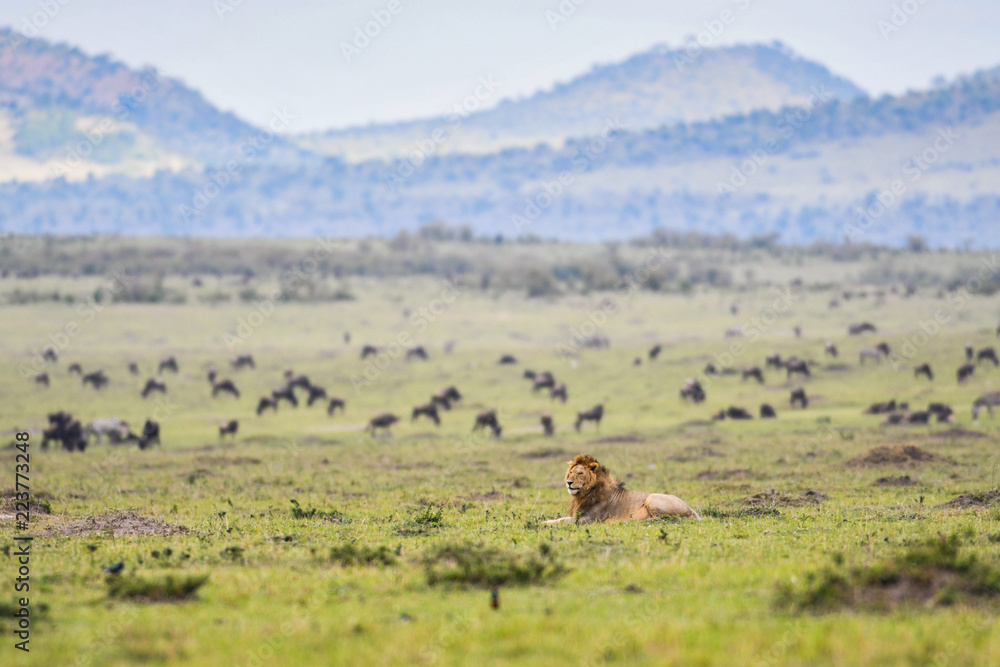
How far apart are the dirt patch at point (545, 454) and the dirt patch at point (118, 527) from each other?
14.3m

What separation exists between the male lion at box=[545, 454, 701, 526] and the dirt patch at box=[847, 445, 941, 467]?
1002cm

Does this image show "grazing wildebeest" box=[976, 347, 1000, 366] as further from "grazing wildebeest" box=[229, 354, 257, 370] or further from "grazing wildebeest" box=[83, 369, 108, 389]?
"grazing wildebeest" box=[83, 369, 108, 389]

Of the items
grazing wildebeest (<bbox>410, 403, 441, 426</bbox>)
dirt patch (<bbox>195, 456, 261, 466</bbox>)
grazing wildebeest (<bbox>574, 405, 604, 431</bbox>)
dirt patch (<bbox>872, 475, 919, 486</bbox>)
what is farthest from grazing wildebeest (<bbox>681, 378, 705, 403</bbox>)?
dirt patch (<bbox>872, 475, 919, 486</bbox>)

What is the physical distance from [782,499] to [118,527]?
10823 mm

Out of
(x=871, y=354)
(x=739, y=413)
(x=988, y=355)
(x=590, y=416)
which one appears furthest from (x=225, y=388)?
(x=988, y=355)

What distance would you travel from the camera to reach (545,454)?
29766mm

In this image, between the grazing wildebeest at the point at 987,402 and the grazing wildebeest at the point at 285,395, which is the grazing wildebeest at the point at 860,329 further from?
the grazing wildebeest at the point at 285,395

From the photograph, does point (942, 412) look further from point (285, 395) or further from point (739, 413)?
point (285, 395)

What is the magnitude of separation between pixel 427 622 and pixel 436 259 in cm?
9604

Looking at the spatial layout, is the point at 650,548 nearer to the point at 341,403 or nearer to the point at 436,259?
the point at 341,403

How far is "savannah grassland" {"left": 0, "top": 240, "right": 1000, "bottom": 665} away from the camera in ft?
26.7

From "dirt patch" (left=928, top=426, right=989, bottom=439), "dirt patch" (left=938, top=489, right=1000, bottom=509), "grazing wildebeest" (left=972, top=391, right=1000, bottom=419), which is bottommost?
"dirt patch" (left=928, top=426, right=989, bottom=439)

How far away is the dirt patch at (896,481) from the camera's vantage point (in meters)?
20.9

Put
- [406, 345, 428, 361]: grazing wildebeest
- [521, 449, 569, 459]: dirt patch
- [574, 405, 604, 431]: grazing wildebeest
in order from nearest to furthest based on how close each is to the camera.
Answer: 1. [521, 449, 569, 459]: dirt patch
2. [574, 405, 604, 431]: grazing wildebeest
3. [406, 345, 428, 361]: grazing wildebeest
